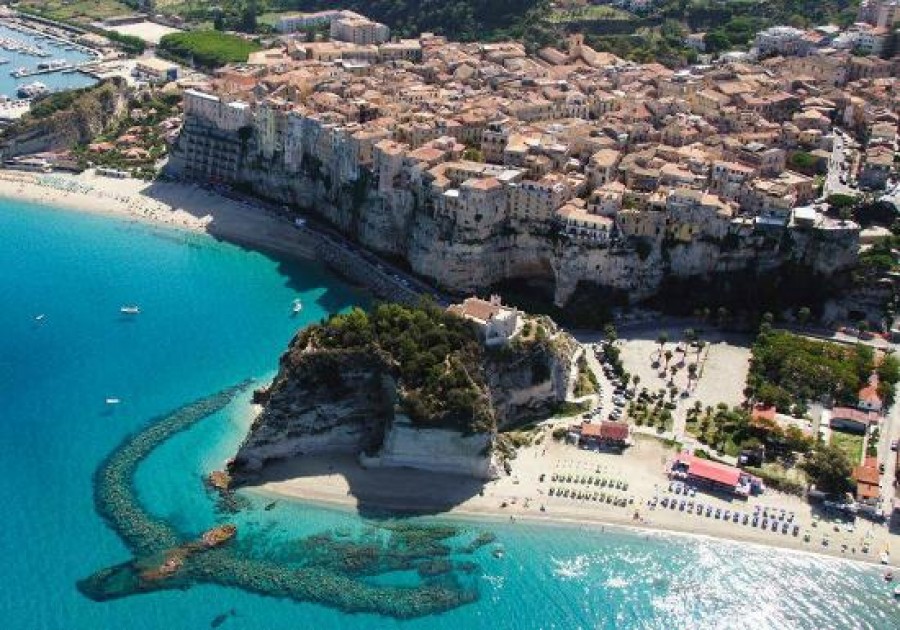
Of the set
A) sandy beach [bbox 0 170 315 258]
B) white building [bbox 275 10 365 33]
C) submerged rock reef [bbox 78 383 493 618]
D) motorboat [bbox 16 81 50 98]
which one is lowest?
submerged rock reef [bbox 78 383 493 618]

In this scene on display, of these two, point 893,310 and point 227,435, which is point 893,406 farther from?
point 227,435

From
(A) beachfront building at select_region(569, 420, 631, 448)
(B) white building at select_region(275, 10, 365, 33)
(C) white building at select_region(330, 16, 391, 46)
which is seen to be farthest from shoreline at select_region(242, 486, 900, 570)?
(B) white building at select_region(275, 10, 365, 33)

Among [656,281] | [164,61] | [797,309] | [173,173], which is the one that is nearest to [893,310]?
[797,309]

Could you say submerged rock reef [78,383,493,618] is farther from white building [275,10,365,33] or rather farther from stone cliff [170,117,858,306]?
white building [275,10,365,33]

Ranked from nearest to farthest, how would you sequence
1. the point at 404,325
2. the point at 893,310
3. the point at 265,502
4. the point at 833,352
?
the point at 265,502
the point at 404,325
the point at 833,352
the point at 893,310

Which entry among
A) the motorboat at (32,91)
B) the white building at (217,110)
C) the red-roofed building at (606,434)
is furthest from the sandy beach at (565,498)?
the motorboat at (32,91)
